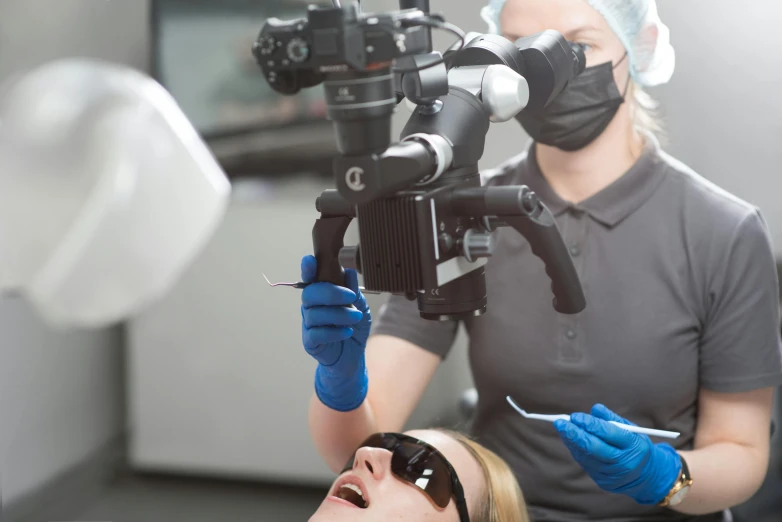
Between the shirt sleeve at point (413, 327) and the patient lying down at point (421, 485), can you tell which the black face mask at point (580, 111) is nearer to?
the shirt sleeve at point (413, 327)

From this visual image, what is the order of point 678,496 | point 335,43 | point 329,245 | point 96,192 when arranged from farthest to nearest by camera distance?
point 678,496
point 329,245
point 335,43
point 96,192

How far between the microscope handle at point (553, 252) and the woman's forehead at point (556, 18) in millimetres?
549

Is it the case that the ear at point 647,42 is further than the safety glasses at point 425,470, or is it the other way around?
the ear at point 647,42

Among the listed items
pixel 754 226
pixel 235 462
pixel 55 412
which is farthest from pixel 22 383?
pixel 754 226

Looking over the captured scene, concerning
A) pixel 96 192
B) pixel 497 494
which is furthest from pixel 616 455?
pixel 96 192

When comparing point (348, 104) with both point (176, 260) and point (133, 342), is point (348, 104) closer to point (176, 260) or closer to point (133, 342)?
point (176, 260)

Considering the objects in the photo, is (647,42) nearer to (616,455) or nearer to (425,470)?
(616,455)

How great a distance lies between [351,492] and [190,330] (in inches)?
60.3

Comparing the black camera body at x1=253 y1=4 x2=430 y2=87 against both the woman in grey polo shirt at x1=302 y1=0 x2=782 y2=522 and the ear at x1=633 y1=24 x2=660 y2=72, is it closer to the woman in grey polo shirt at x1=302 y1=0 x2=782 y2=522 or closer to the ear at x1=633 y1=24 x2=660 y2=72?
the woman in grey polo shirt at x1=302 y1=0 x2=782 y2=522

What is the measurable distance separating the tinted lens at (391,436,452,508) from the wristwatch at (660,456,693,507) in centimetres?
33

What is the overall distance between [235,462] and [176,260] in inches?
86.4

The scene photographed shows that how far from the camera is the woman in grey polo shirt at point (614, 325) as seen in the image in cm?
134

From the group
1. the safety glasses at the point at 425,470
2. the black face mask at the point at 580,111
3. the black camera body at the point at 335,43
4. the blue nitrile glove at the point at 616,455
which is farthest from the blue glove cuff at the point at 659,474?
the black camera body at the point at 335,43

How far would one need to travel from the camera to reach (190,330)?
8.87 feet
